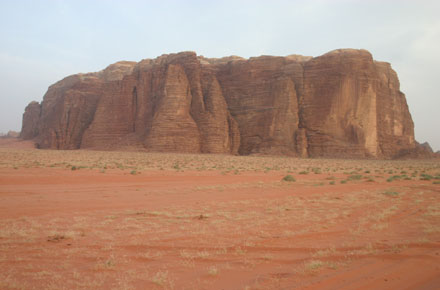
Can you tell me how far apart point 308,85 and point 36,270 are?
50.8 metres

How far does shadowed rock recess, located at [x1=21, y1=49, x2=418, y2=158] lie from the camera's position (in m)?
48.4

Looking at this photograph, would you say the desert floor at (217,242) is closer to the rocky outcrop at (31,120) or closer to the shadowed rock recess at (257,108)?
the shadowed rock recess at (257,108)

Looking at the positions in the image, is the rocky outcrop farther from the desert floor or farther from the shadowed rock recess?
the desert floor

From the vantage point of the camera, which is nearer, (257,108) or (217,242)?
(217,242)

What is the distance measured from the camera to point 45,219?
23.8ft

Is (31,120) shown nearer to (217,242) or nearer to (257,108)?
(257,108)

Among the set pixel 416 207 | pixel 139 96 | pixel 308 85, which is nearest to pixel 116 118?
pixel 139 96

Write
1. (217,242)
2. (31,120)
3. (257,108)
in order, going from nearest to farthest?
(217,242) < (257,108) < (31,120)

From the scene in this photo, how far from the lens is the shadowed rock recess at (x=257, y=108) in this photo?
159 ft

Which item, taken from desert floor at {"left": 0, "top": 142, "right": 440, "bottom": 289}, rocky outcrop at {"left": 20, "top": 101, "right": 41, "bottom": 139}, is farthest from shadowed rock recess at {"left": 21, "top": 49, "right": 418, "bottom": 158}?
desert floor at {"left": 0, "top": 142, "right": 440, "bottom": 289}

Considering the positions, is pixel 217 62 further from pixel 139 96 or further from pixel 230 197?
pixel 230 197

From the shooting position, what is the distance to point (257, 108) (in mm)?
53031

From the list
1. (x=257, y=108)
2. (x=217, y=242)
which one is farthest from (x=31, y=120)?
(x=217, y=242)

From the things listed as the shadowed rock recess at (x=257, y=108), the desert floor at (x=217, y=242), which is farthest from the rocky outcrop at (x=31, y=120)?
the desert floor at (x=217, y=242)
